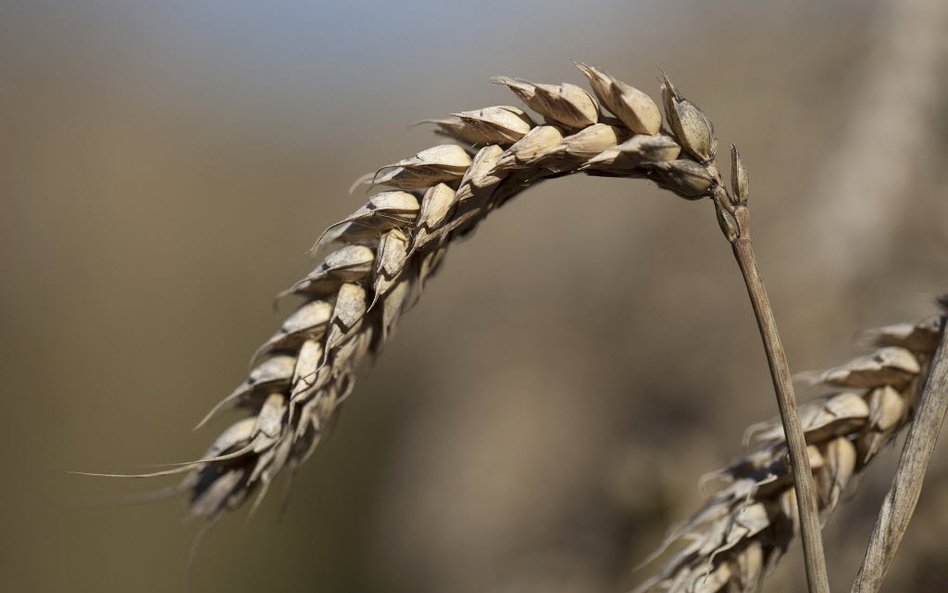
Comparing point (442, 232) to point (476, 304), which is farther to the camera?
point (476, 304)

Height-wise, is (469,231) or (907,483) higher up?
(469,231)

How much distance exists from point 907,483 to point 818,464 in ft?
0.34

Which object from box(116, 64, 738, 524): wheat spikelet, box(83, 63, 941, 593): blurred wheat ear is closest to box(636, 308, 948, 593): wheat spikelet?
box(83, 63, 941, 593): blurred wheat ear

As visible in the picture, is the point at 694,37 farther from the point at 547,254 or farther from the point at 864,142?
the point at 864,142

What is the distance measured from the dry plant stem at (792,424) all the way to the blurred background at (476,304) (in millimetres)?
485

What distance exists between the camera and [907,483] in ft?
1.84

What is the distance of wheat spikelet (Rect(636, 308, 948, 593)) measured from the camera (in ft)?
2.10

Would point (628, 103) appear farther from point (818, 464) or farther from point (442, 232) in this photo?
point (818, 464)

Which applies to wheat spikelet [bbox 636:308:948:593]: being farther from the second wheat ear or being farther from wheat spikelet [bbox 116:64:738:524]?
wheat spikelet [bbox 116:64:738:524]

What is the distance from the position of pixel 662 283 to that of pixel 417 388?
1561 millimetres

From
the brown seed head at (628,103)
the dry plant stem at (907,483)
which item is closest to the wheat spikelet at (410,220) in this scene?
the brown seed head at (628,103)

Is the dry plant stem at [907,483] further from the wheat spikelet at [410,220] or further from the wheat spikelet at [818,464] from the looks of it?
the wheat spikelet at [410,220]

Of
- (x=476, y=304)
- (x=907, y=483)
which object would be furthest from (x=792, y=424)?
(x=476, y=304)

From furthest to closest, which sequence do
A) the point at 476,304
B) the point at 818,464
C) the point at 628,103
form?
the point at 476,304
the point at 818,464
the point at 628,103
